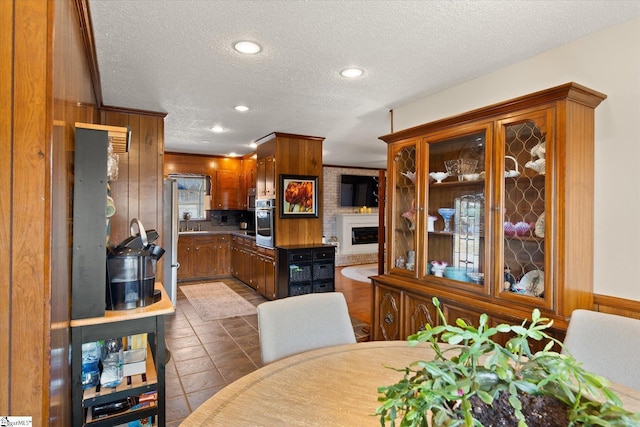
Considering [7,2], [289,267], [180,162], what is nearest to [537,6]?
[7,2]

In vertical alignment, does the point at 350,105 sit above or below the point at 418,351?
above

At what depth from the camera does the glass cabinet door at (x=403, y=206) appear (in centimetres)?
302

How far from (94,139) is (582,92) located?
2.60 meters

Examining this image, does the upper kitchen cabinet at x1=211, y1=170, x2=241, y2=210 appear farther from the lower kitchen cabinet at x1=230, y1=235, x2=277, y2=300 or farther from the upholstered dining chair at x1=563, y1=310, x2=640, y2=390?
the upholstered dining chair at x1=563, y1=310, x2=640, y2=390

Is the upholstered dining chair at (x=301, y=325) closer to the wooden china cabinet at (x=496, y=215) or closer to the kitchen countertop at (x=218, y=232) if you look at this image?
the wooden china cabinet at (x=496, y=215)

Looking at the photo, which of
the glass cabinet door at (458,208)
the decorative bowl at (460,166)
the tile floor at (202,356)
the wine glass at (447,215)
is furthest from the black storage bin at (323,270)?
the decorative bowl at (460,166)

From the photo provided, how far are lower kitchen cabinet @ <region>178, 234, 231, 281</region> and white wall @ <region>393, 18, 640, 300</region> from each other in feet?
19.4

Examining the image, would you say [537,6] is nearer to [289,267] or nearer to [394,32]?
[394,32]

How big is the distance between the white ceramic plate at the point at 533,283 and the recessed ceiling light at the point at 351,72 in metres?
1.82

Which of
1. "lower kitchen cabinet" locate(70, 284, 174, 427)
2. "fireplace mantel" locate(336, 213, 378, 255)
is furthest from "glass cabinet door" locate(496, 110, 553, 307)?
"fireplace mantel" locate(336, 213, 378, 255)

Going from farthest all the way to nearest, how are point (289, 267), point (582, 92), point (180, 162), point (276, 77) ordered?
point (180, 162), point (289, 267), point (276, 77), point (582, 92)

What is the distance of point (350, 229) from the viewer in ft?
28.3

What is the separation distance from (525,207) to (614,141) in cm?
58

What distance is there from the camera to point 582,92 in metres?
1.99
